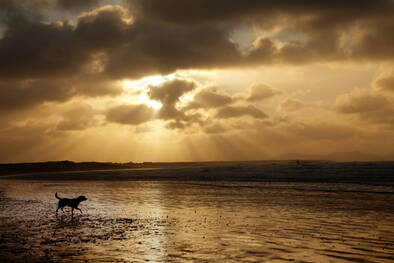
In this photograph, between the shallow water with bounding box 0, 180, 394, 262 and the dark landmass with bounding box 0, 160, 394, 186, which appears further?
the dark landmass with bounding box 0, 160, 394, 186

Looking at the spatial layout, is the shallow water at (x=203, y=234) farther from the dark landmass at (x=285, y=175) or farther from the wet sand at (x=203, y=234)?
the dark landmass at (x=285, y=175)

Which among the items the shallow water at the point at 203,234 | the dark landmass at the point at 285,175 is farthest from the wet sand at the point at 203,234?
the dark landmass at the point at 285,175

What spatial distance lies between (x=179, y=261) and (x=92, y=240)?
4.65 meters

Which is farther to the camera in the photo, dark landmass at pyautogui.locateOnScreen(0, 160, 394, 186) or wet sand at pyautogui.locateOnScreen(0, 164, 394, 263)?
dark landmass at pyautogui.locateOnScreen(0, 160, 394, 186)

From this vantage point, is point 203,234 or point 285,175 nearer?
point 203,234

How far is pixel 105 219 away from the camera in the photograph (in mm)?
18000

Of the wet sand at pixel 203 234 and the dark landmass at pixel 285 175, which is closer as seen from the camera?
the wet sand at pixel 203 234

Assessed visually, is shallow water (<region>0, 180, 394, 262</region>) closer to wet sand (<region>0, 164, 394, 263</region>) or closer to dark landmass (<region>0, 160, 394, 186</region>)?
wet sand (<region>0, 164, 394, 263</region>)

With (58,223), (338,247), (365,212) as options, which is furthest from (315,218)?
(58,223)

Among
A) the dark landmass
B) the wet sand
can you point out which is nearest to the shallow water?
the wet sand

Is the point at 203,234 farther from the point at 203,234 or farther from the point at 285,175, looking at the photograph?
the point at 285,175

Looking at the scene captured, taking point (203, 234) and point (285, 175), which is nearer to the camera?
point (203, 234)

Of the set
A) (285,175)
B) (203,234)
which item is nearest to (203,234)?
(203,234)

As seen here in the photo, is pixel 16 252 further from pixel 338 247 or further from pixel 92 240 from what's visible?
pixel 338 247
